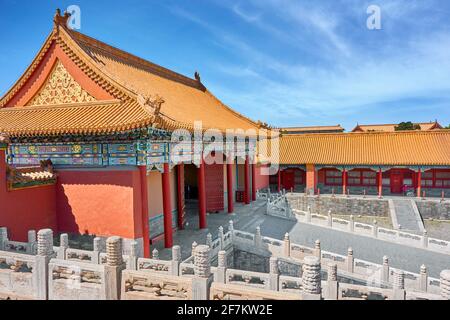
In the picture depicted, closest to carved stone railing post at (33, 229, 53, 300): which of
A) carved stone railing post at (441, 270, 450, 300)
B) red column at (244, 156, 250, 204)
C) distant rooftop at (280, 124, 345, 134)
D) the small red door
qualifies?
carved stone railing post at (441, 270, 450, 300)

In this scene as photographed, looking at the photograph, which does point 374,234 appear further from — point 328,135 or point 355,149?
point 328,135

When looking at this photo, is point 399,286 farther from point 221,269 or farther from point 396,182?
point 396,182

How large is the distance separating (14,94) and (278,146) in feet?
74.6

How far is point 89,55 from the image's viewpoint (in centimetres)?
1227

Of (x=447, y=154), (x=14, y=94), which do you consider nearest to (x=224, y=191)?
(x=14, y=94)

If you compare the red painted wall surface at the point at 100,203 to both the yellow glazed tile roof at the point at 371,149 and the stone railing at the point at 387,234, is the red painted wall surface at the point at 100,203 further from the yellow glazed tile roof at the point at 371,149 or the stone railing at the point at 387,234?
the yellow glazed tile roof at the point at 371,149

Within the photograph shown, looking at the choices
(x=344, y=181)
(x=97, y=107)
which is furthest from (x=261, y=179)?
(x=97, y=107)

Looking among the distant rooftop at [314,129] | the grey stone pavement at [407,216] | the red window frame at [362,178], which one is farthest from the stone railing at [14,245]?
the distant rooftop at [314,129]

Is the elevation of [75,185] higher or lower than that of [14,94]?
lower

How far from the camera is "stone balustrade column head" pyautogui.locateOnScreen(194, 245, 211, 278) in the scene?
21.7ft

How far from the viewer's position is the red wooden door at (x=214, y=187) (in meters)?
18.9

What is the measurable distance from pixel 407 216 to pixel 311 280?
66.4ft

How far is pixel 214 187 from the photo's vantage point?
1917 cm

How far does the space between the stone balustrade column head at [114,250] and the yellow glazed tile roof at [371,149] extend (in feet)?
76.3
